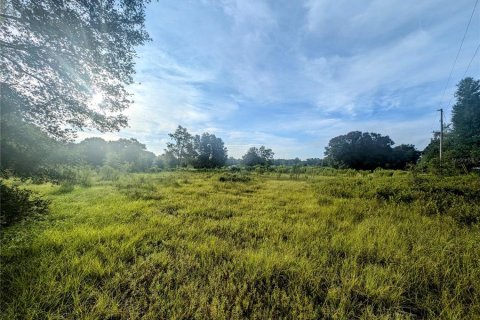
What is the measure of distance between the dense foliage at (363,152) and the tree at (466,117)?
24.5 metres

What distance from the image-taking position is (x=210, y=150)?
65.1m

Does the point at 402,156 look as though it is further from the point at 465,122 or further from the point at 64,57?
the point at 64,57

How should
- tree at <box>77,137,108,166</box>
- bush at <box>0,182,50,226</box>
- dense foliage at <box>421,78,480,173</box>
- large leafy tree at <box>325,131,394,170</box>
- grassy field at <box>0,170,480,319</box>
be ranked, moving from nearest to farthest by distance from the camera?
grassy field at <box>0,170,480,319</box>, bush at <box>0,182,50,226</box>, tree at <box>77,137,108,166</box>, dense foliage at <box>421,78,480,173</box>, large leafy tree at <box>325,131,394,170</box>

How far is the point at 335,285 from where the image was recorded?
3088 mm

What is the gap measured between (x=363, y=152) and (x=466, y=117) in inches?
1065

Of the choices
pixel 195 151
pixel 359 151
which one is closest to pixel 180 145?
pixel 195 151

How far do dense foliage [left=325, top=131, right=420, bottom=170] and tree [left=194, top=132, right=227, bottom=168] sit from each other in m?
32.9

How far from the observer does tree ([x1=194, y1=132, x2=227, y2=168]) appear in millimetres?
63325

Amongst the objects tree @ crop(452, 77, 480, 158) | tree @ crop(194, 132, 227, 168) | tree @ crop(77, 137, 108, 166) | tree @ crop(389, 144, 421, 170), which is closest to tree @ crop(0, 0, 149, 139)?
tree @ crop(77, 137, 108, 166)

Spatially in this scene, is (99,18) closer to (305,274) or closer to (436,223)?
(305,274)

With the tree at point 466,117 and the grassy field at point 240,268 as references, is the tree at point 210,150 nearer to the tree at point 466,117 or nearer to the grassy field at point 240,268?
the tree at point 466,117

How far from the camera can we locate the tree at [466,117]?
33.3m

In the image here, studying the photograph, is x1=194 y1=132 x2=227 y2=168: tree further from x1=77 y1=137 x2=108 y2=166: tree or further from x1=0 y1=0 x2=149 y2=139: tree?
x1=0 y1=0 x2=149 y2=139: tree

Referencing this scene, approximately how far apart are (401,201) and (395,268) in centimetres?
620
